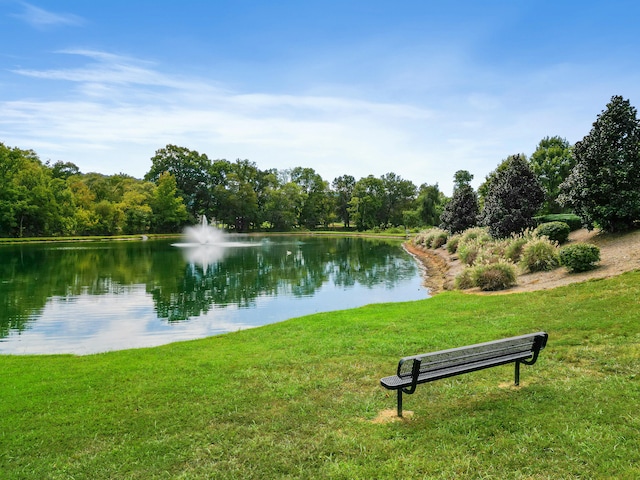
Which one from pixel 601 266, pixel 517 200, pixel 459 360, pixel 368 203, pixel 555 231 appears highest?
pixel 368 203

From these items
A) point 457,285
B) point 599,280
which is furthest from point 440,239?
point 599,280

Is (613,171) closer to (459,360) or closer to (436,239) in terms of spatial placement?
(459,360)

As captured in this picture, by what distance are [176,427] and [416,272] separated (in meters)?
20.7

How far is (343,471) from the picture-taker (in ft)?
11.4

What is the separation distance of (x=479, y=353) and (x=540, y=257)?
11.8 metres

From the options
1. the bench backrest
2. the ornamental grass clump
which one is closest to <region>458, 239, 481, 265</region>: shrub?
the ornamental grass clump

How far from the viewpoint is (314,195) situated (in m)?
89.2

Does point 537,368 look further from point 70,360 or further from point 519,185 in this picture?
point 519,185

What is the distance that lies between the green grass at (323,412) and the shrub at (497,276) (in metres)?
5.83

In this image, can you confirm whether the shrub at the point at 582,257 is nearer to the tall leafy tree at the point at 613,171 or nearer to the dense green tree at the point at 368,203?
the tall leafy tree at the point at 613,171

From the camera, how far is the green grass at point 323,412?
358 centimetres

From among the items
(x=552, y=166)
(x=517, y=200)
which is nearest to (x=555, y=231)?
(x=517, y=200)

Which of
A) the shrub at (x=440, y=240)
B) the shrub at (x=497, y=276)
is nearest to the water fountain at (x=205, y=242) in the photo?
the shrub at (x=440, y=240)

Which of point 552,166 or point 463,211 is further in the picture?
point 552,166
